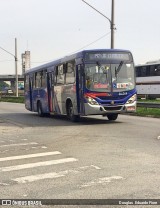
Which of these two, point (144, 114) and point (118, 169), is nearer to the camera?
point (118, 169)

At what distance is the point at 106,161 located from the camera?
892 cm

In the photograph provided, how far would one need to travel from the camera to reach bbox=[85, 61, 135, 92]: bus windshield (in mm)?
17547

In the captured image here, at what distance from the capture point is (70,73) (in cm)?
1892

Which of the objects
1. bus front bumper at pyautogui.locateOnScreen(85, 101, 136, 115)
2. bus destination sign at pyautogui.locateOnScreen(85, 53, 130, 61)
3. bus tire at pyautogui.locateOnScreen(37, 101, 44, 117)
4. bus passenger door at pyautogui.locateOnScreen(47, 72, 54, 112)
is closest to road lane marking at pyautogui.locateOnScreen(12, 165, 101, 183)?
bus front bumper at pyautogui.locateOnScreen(85, 101, 136, 115)

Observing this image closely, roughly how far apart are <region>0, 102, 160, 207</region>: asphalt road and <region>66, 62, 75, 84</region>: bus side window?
498 cm

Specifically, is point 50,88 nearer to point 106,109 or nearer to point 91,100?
point 91,100

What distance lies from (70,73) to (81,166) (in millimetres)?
10829

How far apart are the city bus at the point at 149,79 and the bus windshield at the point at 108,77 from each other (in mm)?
26389

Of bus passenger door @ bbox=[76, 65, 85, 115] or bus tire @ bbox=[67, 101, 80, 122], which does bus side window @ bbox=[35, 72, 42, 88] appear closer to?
bus tire @ bbox=[67, 101, 80, 122]

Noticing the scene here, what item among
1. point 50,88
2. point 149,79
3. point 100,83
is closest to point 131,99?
point 100,83

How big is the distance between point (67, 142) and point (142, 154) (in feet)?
10.1

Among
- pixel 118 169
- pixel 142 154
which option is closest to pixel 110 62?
pixel 142 154

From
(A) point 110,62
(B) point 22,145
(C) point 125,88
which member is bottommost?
(B) point 22,145

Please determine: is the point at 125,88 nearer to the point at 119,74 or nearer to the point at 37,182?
the point at 119,74
